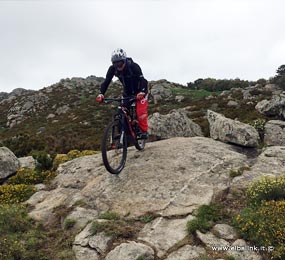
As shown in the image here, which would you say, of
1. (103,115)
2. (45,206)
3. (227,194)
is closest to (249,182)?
(227,194)

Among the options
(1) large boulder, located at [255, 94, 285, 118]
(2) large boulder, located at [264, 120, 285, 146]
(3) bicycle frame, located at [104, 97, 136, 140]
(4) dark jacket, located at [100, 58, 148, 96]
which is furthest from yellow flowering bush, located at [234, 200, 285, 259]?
(1) large boulder, located at [255, 94, 285, 118]

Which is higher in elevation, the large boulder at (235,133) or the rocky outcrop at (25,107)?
the rocky outcrop at (25,107)

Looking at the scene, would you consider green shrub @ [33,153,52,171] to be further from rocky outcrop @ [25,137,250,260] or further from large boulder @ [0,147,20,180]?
large boulder @ [0,147,20,180]

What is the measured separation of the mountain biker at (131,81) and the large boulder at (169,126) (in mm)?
4921

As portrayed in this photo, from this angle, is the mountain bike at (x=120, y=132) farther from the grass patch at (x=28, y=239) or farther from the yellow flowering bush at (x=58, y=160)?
the yellow flowering bush at (x=58, y=160)

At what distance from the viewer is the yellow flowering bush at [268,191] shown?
8500 millimetres

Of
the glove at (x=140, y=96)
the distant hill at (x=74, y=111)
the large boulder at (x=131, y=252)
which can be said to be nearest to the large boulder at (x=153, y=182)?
the large boulder at (x=131, y=252)

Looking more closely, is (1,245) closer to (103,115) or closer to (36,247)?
(36,247)

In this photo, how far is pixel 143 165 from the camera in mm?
11117

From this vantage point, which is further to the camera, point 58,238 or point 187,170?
point 187,170

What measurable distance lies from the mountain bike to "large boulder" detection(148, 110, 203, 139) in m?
4.80

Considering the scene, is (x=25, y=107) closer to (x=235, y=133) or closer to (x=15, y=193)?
(x=15, y=193)

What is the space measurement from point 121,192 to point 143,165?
1527 mm

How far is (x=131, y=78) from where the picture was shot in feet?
36.5
